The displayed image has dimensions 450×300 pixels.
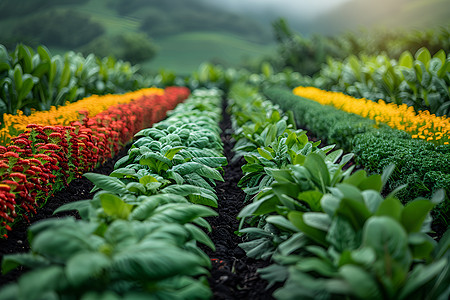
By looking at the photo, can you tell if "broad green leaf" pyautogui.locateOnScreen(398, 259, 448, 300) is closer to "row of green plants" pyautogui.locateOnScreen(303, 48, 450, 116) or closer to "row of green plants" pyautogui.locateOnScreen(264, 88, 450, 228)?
"row of green plants" pyautogui.locateOnScreen(264, 88, 450, 228)

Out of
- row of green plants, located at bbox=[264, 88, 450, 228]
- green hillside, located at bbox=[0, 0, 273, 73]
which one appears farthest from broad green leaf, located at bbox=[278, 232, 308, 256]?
green hillside, located at bbox=[0, 0, 273, 73]

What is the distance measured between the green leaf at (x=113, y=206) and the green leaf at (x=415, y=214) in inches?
55.1

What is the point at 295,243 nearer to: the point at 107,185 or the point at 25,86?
the point at 107,185

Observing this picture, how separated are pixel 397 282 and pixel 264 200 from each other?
2.76ft

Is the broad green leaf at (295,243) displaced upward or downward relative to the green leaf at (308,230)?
downward

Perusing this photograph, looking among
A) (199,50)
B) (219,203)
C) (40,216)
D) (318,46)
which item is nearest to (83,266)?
(40,216)

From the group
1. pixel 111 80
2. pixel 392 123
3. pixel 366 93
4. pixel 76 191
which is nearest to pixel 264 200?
pixel 76 191

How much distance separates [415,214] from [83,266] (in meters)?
1.45

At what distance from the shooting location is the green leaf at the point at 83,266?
41.4 inches

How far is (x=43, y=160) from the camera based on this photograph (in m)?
2.61

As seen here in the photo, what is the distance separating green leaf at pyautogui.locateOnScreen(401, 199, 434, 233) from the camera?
147cm

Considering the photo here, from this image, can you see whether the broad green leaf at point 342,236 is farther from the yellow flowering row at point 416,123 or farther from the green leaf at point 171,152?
the yellow flowering row at point 416,123

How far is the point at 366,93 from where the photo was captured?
870cm

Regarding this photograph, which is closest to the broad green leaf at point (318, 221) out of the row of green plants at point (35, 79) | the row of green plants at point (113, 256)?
the row of green plants at point (113, 256)
